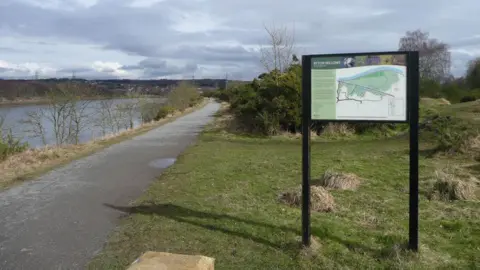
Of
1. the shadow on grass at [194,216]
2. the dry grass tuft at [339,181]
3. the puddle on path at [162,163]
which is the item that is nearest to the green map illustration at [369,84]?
the shadow on grass at [194,216]

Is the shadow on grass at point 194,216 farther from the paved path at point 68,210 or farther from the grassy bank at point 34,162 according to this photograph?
the grassy bank at point 34,162

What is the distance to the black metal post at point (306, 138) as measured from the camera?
14.6 feet

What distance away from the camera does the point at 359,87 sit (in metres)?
4.34

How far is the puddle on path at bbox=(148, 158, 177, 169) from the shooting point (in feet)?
35.4

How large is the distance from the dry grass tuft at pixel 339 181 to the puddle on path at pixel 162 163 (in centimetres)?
442

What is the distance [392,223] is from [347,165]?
433 cm

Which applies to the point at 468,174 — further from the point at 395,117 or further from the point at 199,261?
the point at 199,261

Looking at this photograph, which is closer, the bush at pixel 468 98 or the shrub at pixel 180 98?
the bush at pixel 468 98

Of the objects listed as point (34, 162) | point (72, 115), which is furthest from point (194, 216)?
point (72, 115)

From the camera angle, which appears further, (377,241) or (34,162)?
(34,162)

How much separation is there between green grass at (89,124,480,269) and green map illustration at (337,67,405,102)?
1.54 m

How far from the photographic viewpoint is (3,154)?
1316 cm

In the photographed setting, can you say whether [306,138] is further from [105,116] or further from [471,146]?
[105,116]

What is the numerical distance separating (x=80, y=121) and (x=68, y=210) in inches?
882
